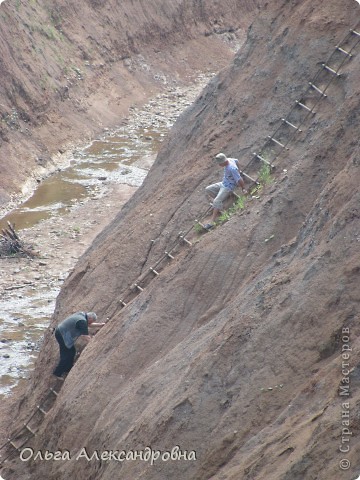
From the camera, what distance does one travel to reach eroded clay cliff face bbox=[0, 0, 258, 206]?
3259 cm

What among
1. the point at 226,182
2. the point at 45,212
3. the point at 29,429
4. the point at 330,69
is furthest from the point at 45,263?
the point at 330,69

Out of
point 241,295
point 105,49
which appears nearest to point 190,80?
point 105,49

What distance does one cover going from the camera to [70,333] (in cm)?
1564

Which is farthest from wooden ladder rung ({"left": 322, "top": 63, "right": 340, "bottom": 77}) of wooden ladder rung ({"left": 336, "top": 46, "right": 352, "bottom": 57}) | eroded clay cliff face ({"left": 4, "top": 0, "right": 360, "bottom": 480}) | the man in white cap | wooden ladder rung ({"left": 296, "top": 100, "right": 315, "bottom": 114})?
the man in white cap

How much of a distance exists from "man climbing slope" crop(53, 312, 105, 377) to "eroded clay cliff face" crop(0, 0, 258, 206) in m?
13.9

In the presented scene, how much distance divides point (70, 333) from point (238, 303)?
12.6 feet

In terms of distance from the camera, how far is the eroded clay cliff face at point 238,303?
1101 cm

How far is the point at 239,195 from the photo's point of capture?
613 inches

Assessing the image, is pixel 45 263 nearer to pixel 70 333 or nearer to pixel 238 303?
pixel 70 333

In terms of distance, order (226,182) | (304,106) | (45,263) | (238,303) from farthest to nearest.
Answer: (45,263) < (304,106) < (226,182) < (238,303)

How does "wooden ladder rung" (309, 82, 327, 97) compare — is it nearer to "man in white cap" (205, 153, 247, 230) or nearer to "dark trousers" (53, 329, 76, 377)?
"man in white cap" (205, 153, 247, 230)

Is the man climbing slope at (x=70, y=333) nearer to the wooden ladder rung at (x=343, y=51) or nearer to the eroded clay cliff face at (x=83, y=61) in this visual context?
the wooden ladder rung at (x=343, y=51)

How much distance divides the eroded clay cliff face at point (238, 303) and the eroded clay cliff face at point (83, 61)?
12.8 m

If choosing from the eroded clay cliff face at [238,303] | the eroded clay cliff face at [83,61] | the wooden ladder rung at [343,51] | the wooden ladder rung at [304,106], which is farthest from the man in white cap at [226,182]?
the eroded clay cliff face at [83,61]
